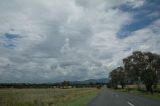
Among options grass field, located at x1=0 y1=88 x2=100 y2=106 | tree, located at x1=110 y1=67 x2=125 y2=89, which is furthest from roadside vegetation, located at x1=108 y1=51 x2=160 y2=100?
tree, located at x1=110 y1=67 x2=125 y2=89

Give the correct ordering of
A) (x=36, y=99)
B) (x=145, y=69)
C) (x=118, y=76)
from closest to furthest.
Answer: (x=36, y=99)
(x=145, y=69)
(x=118, y=76)

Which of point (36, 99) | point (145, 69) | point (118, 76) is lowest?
point (36, 99)

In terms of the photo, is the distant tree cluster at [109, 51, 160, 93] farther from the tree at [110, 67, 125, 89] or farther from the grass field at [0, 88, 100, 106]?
the tree at [110, 67, 125, 89]

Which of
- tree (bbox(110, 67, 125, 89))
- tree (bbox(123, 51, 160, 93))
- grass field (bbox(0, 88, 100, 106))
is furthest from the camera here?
tree (bbox(110, 67, 125, 89))

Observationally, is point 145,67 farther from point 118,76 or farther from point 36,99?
point 118,76

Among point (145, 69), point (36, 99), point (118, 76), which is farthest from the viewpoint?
point (118, 76)

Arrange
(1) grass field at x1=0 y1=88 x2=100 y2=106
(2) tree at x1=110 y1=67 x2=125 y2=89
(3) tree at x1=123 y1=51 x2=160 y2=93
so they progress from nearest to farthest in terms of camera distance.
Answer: (1) grass field at x1=0 y1=88 x2=100 y2=106 < (3) tree at x1=123 y1=51 x2=160 y2=93 < (2) tree at x1=110 y1=67 x2=125 y2=89

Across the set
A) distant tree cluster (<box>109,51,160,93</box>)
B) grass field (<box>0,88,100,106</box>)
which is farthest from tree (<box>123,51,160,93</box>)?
grass field (<box>0,88,100,106</box>)

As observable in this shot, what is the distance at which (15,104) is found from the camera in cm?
2138

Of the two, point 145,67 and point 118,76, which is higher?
point 118,76

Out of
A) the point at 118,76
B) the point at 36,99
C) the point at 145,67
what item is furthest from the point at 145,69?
the point at 118,76

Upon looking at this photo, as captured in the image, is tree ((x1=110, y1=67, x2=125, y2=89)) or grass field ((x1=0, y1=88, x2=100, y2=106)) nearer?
grass field ((x1=0, y1=88, x2=100, y2=106))

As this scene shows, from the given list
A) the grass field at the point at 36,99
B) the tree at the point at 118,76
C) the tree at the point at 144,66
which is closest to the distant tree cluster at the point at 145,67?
the tree at the point at 144,66

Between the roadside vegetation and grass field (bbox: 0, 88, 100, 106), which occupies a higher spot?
the roadside vegetation
